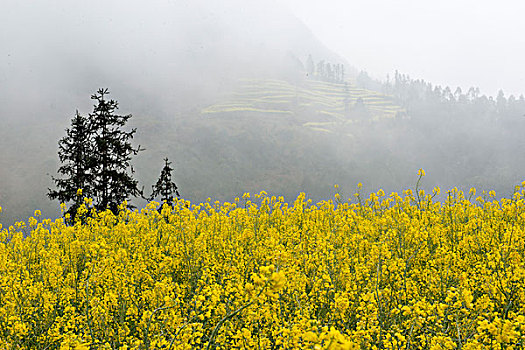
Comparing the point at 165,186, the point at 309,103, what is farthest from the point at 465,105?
the point at 165,186

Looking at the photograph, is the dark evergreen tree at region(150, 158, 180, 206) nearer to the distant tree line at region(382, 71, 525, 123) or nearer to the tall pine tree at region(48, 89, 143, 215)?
the tall pine tree at region(48, 89, 143, 215)

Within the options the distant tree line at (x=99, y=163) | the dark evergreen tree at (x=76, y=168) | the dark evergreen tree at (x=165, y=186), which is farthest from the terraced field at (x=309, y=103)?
the distant tree line at (x=99, y=163)

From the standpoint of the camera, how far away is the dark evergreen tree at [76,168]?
72.9 ft

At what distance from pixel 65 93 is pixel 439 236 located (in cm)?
18194

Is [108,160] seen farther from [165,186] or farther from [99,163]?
[165,186]

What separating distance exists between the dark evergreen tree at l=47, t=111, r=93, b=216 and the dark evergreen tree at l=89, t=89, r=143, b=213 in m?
0.45

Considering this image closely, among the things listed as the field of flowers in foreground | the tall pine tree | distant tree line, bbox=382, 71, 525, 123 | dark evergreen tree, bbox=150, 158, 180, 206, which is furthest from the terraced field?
the field of flowers in foreground

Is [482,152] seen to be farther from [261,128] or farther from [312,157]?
[261,128]

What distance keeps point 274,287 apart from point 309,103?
16483cm

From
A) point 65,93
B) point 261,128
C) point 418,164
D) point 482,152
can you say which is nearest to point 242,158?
point 261,128

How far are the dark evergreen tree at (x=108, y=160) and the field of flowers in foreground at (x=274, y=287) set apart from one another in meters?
11.3

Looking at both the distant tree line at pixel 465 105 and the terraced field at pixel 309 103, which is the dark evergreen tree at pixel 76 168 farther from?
the distant tree line at pixel 465 105

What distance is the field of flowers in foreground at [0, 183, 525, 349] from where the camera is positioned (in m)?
3.73

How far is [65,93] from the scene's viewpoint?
527ft
